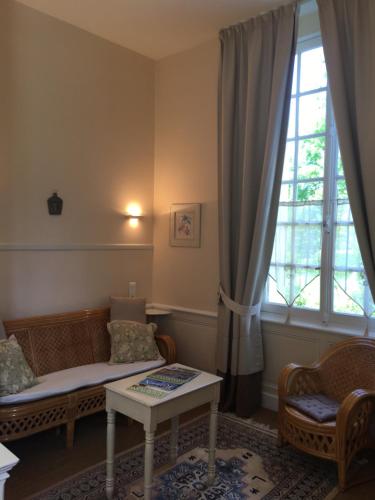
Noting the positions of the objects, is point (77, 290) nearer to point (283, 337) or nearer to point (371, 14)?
point (283, 337)

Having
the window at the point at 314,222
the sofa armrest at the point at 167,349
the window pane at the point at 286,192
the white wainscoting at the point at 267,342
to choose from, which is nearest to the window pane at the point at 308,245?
the window at the point at 314,222

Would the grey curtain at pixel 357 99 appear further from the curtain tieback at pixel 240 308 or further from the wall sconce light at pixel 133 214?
the wall sconce light at pixel 133 214

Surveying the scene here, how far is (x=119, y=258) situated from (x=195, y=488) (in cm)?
232

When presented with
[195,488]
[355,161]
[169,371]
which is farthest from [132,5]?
[195,488]

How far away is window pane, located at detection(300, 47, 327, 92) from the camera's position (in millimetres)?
3412

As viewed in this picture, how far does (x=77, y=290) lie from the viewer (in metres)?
3.88

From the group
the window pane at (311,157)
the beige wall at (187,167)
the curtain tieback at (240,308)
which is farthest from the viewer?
the beige wall at (187,167)

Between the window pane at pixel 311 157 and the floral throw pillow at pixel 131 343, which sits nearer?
the window pane at pixel 311 157

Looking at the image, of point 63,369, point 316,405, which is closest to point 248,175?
point 316,405

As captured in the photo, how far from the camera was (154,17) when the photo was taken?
3.61 meters

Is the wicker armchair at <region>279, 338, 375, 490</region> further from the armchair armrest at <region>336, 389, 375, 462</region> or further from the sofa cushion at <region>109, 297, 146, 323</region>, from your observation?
the sofa cushion at <region>109, 297, 146, 323</region>

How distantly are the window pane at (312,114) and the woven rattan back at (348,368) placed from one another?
1721 mm

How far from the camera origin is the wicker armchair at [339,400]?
99.7 inches

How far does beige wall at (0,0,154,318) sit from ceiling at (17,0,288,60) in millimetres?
139
